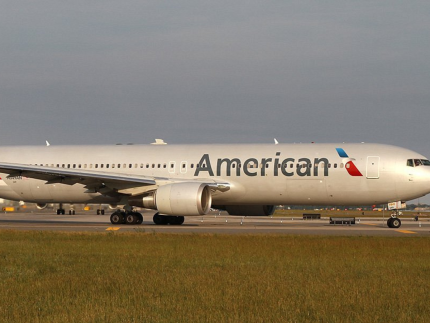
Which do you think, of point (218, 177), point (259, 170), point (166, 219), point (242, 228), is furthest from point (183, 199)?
point (166, 219)

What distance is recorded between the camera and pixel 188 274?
45.0ft

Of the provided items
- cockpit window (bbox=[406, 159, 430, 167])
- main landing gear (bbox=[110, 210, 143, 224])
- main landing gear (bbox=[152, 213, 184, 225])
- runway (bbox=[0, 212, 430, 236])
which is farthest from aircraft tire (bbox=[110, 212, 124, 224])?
cockpit window (bbox=[406, 159, 430, 167])

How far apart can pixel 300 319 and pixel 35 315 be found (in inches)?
148

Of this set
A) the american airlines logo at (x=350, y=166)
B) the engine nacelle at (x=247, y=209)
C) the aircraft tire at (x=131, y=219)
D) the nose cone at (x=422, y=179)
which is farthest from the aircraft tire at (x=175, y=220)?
the nose cone at (x=422, y=179)

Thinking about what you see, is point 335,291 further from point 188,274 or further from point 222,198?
point 222,198

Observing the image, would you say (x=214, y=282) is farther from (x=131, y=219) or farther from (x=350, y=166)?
(x=131, y=219)

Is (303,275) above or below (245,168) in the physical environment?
below

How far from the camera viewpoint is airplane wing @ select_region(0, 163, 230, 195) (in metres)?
33.7

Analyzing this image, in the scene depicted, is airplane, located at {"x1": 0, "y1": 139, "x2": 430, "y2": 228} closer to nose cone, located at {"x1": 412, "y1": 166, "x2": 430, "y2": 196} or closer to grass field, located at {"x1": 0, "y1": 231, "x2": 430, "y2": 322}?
nose cone, located at {"x1": 412, "y1": 166, "x2": 430, "y2": 196}

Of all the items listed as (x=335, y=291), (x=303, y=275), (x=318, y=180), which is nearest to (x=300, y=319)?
(x=335, y=291)

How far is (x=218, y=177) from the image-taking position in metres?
34.8

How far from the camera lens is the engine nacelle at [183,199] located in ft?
104

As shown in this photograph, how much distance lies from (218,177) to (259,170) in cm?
233

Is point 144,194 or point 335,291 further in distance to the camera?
point 144,194
